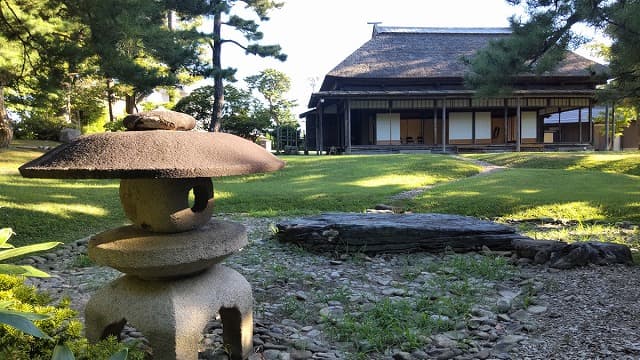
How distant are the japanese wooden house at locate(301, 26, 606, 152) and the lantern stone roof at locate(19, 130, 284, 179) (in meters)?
17.3

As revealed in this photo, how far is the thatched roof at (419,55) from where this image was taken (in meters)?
21.2

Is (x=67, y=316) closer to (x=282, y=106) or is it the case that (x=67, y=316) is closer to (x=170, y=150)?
(x=170, y=150)

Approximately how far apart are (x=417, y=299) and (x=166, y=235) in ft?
7.20

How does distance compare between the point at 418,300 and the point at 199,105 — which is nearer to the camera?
the point at 418,300

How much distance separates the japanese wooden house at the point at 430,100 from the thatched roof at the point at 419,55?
5cm

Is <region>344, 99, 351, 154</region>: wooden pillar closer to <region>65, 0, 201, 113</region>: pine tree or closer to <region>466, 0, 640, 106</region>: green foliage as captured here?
<region>466, 0, 640, 106</region>: green foliage

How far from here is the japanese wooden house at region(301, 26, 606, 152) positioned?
2070cm

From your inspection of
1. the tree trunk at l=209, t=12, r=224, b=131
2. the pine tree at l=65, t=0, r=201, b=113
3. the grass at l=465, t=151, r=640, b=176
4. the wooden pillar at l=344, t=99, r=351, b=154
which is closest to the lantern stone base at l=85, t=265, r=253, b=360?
the pine tree at l=65, t=0, r=201, b=113

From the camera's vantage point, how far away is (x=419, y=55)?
75.7ft

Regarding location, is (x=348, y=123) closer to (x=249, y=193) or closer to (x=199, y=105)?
(x=199, y=105)

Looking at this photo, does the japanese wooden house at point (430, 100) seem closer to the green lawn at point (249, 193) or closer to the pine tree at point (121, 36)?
the green lawn at point (249, 193)

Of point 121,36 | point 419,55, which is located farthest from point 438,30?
point 121,36

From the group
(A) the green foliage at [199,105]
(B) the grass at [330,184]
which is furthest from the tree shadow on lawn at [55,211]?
(A) the green foliage at [199,105]

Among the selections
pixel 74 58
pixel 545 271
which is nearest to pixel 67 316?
pixel 545 271
